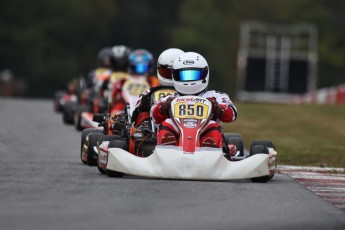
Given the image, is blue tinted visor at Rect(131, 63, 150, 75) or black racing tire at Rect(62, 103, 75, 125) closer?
blue tinted visor at Rect(131, 63, 150, 75)

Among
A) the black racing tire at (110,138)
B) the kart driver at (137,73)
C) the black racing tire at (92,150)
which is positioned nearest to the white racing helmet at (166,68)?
the black racing tire at (92,150)

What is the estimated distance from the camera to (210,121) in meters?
12.6

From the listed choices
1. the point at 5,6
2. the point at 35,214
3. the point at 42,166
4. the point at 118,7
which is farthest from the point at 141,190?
the point at 118,7

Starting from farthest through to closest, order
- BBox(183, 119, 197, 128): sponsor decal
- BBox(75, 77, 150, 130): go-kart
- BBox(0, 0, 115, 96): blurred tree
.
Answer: BBox(0, 0, 115, 96): blurred tree
BBox(75, 77, 150, 130): go-kart
BBox(183, 119, 197, 128): sponsor decal

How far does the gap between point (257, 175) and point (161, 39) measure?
90797 mm

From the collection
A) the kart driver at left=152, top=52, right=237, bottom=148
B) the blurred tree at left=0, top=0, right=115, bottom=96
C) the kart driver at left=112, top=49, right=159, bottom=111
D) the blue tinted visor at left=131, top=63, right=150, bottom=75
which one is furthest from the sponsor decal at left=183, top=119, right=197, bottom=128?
the blurred tree at left=0, top=0, right=115, bottom=96

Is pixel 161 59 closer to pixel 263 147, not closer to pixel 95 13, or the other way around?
pixel 263 147

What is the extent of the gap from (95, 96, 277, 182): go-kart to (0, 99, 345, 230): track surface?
0.46 ft

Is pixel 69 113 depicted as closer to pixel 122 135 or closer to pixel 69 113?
pixel 69 113

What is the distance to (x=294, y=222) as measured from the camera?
29.8 ft

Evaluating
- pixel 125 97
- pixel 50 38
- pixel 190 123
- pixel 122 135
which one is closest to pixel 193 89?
pixel 190 123

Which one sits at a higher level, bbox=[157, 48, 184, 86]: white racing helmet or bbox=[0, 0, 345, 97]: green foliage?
bbox=[157, 48, 184, 86]: white racing helmet

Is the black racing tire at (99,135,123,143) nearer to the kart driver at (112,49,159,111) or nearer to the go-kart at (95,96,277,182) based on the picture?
the go-kart at (95,96,277,182)

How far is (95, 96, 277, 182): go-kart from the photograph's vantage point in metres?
11.7
